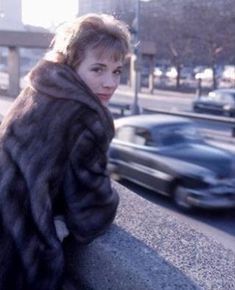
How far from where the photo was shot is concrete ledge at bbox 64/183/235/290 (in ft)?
6.40

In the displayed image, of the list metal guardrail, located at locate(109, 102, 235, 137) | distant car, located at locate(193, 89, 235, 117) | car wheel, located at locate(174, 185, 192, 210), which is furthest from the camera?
distant car, located at locate(193, 89, 235, 117)

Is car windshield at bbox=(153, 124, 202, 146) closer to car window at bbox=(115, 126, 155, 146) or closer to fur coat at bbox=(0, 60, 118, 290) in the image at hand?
car window at bbox=(115, 126, 155, 146)

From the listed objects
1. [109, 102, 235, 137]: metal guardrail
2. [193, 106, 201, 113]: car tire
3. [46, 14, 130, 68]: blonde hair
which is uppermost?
[46, 14, 130, 68]: blonde hair

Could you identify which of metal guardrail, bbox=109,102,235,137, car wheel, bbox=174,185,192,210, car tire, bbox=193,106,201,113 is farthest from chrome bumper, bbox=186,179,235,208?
car tire, bbox=193,106,201,113

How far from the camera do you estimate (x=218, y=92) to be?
26.9m

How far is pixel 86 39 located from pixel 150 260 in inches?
31.7

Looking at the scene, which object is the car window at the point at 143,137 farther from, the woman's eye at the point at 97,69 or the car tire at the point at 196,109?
the car tire at the point at 196,109

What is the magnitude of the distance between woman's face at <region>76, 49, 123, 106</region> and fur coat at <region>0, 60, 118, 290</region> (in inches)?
2.3

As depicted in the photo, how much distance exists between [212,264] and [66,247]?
1.83 ft

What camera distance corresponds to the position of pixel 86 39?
1.90 m

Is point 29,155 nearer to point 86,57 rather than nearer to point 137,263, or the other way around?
point 86,57

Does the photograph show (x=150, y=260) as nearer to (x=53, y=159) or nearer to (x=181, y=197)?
(x=53, y=159)

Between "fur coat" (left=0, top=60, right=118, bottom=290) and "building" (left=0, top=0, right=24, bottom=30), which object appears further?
"building" (left=0, top=0, right=24, bottom=30)

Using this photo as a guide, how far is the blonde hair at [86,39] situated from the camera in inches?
74.8
